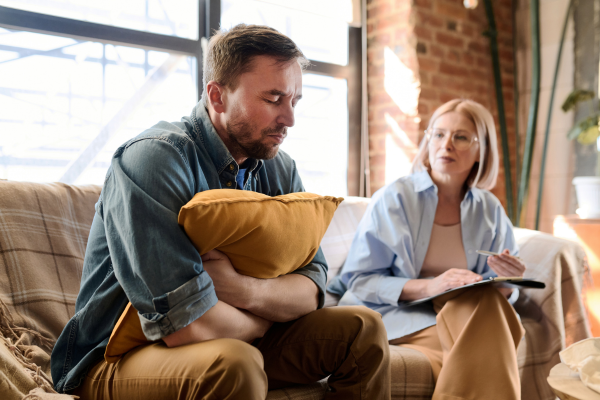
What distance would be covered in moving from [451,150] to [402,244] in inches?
18.6

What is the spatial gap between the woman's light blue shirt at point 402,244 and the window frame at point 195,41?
126cm

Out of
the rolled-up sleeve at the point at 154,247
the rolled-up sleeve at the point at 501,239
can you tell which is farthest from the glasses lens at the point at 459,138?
the rolled-up sleeve at the point at 154,247

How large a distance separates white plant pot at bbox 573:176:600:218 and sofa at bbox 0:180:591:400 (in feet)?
3.64

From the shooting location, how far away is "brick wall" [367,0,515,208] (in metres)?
3.07

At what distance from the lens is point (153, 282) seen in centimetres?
101

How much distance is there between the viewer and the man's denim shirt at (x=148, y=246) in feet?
3.34

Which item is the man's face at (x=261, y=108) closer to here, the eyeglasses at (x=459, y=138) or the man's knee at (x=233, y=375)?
the man's knee at (x=233, y=375)

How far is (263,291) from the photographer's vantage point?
1.18 metres

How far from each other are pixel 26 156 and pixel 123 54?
66 cm

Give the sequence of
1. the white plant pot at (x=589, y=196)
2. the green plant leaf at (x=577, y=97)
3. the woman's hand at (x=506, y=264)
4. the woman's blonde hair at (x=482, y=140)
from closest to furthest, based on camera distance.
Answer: the woman's hand at (x=506, y=264) < the woman's blonde hair at (x=482, y=140) < the white plant pot at (x=589, y=196) < the green plant leaf at (x=577, y=97)

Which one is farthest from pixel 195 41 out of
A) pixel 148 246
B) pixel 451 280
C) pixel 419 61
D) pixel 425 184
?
pixel 148 246

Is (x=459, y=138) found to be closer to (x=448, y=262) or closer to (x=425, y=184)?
(x=425, y=184)

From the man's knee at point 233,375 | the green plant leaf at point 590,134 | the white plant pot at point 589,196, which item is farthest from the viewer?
the green plant leaf at point 590,134

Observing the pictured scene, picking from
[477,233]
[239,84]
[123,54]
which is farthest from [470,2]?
[239,84]
